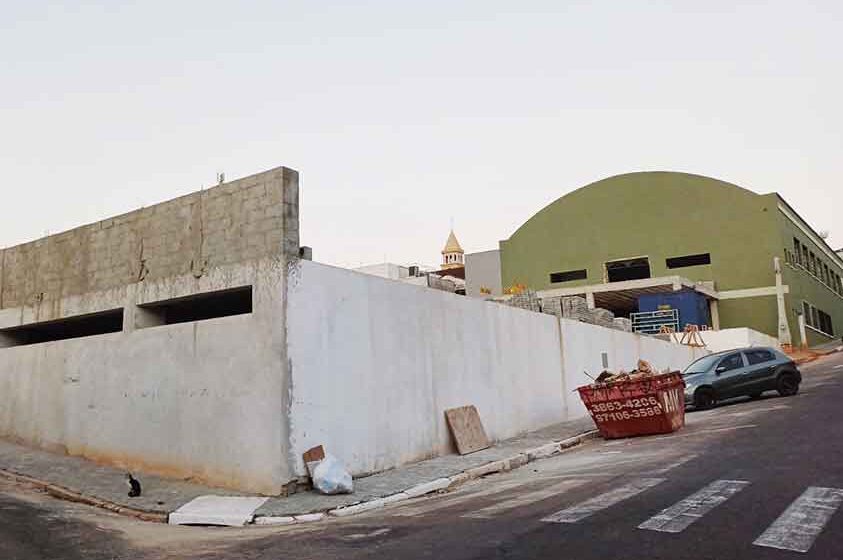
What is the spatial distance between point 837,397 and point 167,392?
1589 cm

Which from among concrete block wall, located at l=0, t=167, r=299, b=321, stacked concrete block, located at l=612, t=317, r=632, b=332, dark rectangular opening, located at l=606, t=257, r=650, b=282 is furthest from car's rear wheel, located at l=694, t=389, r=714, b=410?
dark rectangular opening, located at l=606, t=257, r=650, b=282

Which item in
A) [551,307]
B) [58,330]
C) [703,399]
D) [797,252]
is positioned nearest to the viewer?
[58,330]

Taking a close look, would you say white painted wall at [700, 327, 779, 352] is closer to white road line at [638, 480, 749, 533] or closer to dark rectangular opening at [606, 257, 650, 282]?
dark rectangular opening at [606, 257, 650, 282]

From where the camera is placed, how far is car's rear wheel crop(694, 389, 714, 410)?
1919 centimetres

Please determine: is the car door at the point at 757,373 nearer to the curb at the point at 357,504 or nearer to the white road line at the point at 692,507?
the curb at the point at 357,504

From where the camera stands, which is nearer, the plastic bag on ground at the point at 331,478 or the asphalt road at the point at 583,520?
the asphalt road at the point at 583,520

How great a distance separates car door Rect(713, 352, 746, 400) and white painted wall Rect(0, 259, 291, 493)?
13.9 metres

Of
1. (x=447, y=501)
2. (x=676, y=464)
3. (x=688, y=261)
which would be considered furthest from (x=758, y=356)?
(x=688, y=261)

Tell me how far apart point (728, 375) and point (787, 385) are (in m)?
1.81

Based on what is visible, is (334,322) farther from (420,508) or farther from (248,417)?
(420,508)

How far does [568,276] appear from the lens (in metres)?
52.4

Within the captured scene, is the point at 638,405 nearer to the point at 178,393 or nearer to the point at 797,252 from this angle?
the point at 178,393

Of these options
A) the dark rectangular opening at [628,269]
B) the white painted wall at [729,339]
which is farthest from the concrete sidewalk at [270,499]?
the dark rectangular opening at [628,269]

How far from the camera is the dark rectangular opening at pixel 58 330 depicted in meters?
15.9
